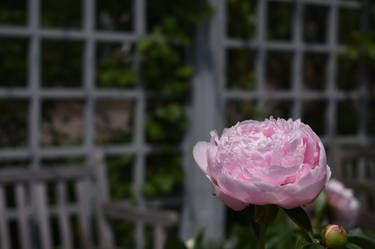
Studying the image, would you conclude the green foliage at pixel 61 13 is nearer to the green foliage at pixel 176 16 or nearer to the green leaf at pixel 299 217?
the green foliage at pixel 176 16

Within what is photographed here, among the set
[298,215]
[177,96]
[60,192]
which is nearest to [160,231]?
[60,192]

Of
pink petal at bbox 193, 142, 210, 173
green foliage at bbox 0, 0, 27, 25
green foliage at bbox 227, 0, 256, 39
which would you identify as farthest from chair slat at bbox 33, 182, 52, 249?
pink petal at bbox 193, 142, 210, 173

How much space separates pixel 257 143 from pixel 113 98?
2.17 meters

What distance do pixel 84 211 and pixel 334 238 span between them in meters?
1.90

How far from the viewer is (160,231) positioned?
78.2 inches

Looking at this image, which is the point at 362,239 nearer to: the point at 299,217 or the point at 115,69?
the point at 299,217

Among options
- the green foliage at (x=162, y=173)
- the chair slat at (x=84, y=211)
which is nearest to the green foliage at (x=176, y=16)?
the green foliage at (x=162, y=173)

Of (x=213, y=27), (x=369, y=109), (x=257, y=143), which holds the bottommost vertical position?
(x=369, y=109)

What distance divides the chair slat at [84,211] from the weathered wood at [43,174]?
2.2 inches

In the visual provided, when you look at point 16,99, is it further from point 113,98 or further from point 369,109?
point 369,109

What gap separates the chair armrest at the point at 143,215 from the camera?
1.94 metres

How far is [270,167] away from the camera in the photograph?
48cm

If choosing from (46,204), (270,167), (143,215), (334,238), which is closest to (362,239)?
(334,238)

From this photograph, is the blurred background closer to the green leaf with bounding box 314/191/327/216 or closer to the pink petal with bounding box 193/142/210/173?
the green leaf with bounding box 314/191/327/216
